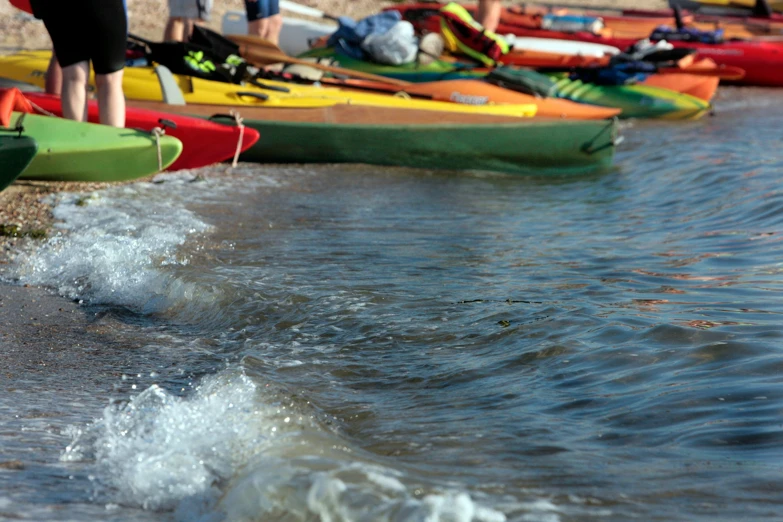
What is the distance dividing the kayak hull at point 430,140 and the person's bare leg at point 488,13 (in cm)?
345

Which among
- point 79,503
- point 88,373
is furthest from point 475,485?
point 88,373

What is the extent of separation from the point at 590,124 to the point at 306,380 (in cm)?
467

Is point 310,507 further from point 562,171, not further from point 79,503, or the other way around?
point 562,171

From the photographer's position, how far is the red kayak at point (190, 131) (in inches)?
234

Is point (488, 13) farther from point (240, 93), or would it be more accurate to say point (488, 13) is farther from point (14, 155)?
point (14, 155)

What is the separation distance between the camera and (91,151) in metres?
5.39

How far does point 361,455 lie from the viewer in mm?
2402

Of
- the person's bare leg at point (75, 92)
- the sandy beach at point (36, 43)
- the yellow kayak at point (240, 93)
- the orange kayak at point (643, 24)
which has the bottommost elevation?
the sandy beach at point (36, 43)

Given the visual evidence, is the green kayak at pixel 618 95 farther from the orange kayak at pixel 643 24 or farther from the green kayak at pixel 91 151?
the green kayak at pixel 91 151

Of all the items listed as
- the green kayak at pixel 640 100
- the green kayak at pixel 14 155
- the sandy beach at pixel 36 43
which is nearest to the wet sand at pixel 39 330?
the sandy beach at pixel 36 43

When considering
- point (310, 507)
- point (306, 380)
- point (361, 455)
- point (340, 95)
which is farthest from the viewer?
point (340, 95)

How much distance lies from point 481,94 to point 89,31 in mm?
3616

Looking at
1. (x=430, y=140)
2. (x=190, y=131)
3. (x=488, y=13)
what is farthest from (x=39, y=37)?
(x=430, y=140)

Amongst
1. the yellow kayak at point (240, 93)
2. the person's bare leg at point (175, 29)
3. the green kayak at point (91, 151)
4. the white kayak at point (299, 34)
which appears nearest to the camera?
the green kayak at point (91, 151)
